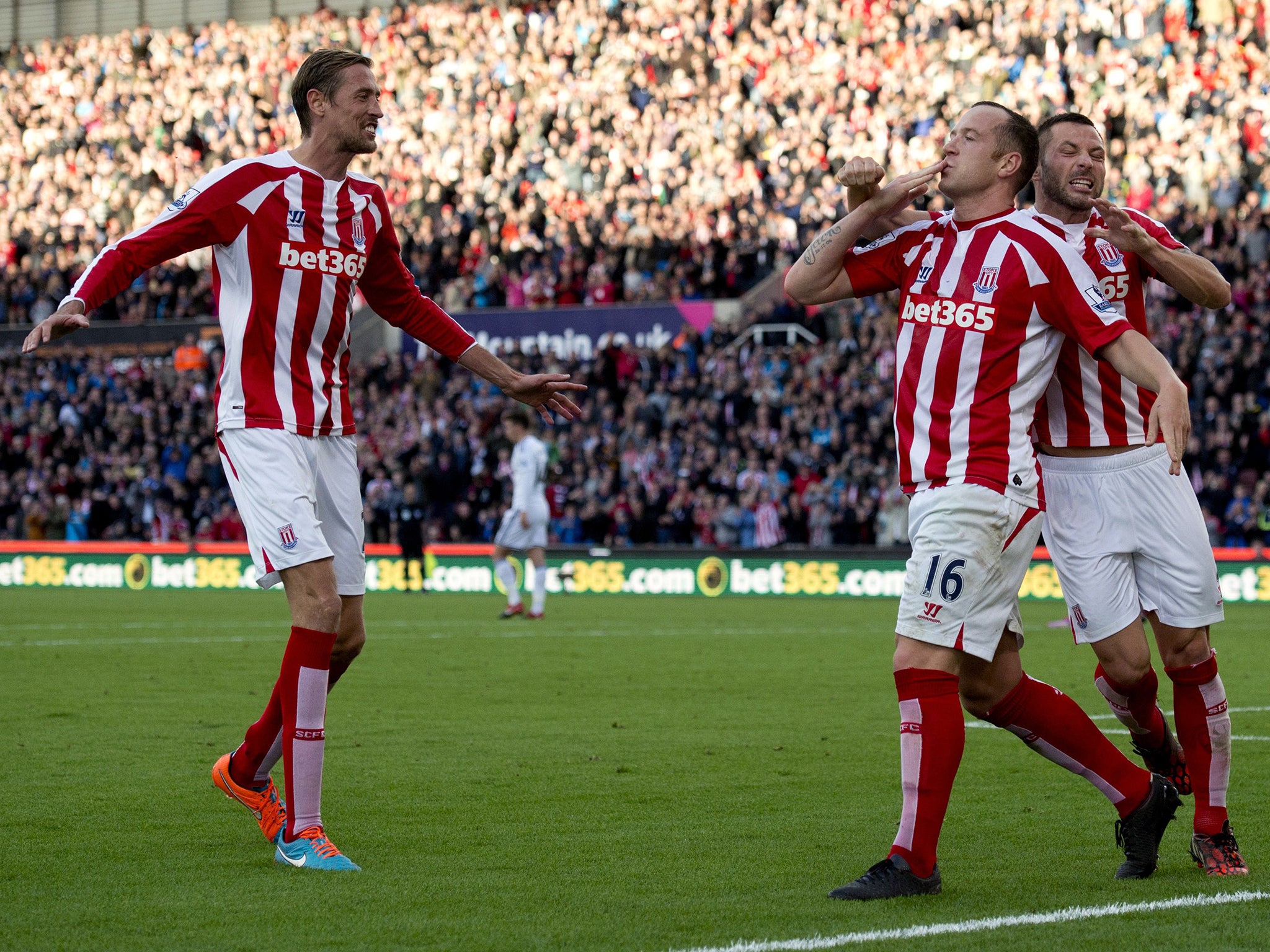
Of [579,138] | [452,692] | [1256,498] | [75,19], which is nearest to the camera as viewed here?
[452,692]

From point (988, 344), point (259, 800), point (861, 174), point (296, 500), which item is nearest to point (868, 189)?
point (861, 174)

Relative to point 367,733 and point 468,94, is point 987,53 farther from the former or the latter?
point 367,733

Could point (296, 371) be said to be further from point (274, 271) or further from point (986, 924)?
point (986, 924)

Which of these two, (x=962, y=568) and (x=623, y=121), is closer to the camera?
(x=962, y=568)

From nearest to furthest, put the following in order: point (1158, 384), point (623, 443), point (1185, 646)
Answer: point (1158, 384) < point (1185, 646) < point (623, 443)

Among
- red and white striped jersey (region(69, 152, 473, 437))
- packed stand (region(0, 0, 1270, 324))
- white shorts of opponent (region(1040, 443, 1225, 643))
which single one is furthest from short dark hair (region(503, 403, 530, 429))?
white shorts of opponent (region(1040, 443, 1225, 643))

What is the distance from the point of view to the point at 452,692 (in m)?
11.4

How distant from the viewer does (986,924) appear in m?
4.57

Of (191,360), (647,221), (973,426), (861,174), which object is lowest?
(191,360)

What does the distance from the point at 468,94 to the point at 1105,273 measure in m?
33.2

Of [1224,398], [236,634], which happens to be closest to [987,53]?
[1224,398]

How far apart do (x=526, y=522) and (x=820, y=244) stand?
551 inches

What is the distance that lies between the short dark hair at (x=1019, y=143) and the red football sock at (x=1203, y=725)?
1.67 meters

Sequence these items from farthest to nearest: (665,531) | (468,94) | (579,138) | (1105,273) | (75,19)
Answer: (75,19), (468,94), (579,138), (665,531), (1105,273)
